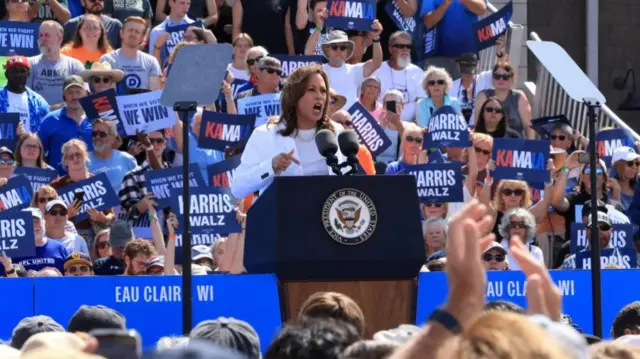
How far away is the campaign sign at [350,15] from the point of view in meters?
14.8

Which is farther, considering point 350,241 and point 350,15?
point 350,15

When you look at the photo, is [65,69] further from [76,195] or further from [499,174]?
[499,174]

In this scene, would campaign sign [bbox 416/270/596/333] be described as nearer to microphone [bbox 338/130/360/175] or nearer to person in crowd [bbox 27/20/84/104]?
microphone [bbox 338/130/360/175]

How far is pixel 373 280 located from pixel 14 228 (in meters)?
3.18

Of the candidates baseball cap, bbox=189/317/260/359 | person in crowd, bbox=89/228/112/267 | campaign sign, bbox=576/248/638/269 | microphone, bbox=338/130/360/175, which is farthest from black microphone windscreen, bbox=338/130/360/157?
person in crowd, bbox=89/228/112/267

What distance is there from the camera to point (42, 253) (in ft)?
33.2

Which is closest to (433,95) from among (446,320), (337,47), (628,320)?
(337,47)

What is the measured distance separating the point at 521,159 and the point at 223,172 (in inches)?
87.9

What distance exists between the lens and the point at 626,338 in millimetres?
5453

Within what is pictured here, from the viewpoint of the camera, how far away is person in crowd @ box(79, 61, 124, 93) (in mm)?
13375

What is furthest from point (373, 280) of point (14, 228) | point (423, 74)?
point (423, 74)

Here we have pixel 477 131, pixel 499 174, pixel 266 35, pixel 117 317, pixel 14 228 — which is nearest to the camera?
pixel 117 317

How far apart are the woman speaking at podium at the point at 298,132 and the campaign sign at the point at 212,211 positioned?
2.05 metres

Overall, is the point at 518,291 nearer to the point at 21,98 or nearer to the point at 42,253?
the point at 42,253
